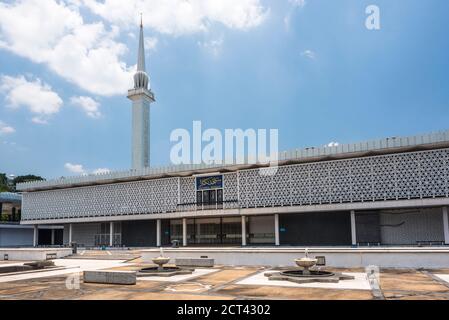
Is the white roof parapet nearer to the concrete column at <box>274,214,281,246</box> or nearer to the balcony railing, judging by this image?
the balcony railing

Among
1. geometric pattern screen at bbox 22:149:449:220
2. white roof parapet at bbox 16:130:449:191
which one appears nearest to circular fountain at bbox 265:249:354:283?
geometric pattern screen at bbox 22:149:449:220

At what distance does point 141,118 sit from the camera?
176ft

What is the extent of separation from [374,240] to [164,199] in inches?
775

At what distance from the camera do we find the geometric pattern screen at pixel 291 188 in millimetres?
30422

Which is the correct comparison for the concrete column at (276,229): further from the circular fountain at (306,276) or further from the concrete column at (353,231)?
the circular fountain at (306,276)

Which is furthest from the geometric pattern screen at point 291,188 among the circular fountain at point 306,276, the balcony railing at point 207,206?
the circular fountain at point 306,276

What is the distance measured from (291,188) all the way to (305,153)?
10.7 ft

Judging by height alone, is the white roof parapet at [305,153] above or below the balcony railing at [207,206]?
above

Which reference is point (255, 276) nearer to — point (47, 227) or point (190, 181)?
point (190, 181)

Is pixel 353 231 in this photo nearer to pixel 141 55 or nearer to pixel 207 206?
pixel 207 206

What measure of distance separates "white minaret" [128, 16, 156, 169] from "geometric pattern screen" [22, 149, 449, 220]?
937 cm

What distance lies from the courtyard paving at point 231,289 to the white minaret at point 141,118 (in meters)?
36.8

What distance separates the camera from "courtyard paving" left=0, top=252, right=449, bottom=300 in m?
11.2

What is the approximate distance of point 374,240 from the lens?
32.5 metres
